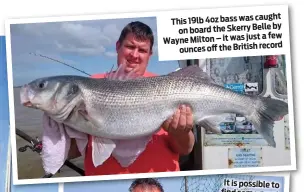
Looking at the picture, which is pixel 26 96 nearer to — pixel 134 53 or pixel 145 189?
pixel 134 53

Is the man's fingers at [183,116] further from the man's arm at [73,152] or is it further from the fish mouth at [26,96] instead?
the fish mouth at [26,96]

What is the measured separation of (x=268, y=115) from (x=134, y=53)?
48 cm

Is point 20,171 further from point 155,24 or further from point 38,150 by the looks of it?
point 155,24

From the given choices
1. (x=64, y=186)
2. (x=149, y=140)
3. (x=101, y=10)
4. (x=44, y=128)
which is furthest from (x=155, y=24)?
(x=64, y=186)

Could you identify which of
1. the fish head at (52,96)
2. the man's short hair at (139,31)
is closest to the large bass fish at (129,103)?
the fish head at (52,96)

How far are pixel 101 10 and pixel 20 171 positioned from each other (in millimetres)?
585

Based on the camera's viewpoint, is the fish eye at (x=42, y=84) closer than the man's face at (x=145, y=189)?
Yes

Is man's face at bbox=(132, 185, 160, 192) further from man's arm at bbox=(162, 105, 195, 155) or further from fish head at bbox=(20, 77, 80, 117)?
fish head at bbox=(20, 77, 80, 117)

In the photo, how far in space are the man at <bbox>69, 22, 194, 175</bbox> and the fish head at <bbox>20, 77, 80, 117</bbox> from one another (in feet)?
0.35

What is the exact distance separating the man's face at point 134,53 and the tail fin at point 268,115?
0.39 m

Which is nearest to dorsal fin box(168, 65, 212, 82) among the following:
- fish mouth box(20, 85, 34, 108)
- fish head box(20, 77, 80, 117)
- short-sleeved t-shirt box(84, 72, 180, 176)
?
short-sleeved t-shirt box(84, 72, 180, 176)

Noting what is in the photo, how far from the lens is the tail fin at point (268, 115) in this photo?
1.77 metres

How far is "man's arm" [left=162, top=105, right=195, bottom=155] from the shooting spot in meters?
1.74

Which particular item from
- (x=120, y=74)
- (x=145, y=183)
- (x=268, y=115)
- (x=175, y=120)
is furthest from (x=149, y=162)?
(x=268, y=115)
